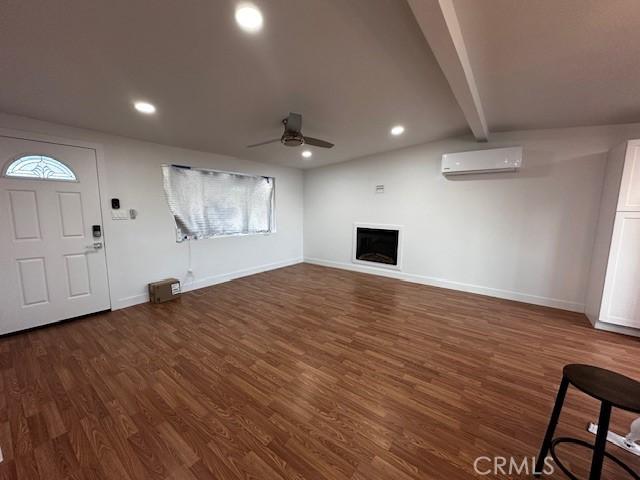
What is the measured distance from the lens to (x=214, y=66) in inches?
74.5

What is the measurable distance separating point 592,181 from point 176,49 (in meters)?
4.81

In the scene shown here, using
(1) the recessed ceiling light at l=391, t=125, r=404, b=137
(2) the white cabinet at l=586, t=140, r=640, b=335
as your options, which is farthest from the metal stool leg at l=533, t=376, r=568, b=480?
(1) the recessed ceiling light at l=391, t=125, r=404, b=137

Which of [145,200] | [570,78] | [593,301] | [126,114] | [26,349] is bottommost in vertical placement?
[26,349]

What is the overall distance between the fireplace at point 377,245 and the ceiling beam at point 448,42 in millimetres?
2766

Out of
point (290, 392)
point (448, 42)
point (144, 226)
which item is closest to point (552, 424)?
point (290, 392)

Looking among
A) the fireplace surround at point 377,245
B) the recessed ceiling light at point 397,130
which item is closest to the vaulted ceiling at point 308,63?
the recessed ceiling light at point 397,130

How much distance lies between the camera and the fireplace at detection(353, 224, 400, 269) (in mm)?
4832

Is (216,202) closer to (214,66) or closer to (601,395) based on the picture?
(214,66)

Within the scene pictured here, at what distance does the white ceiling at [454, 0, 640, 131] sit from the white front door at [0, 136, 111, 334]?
13.8 feet

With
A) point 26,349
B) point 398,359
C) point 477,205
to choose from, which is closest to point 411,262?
point 477,205

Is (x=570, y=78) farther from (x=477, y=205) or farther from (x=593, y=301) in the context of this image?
(x=593, y=301)

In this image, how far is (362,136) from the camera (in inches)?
145

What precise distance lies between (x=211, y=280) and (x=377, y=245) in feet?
11.0

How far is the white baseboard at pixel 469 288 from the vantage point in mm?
3420
